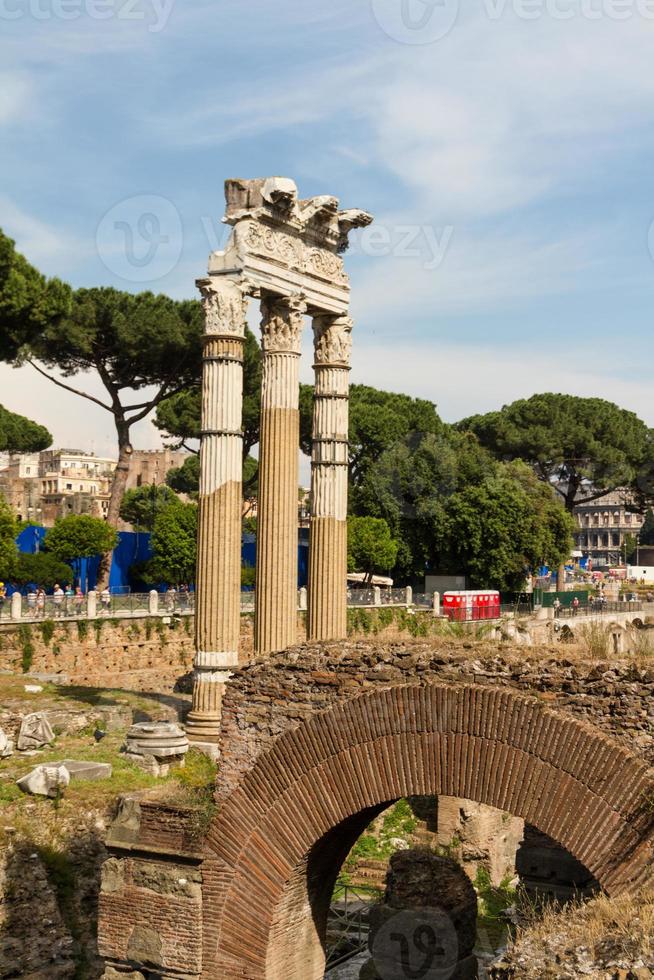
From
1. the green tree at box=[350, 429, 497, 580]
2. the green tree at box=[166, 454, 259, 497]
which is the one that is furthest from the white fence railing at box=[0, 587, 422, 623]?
the green tree at box=[166, 454, 259, 497]

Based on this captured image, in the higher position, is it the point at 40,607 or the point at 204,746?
the point at 40,607

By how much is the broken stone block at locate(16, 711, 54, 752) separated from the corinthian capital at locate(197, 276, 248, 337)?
6513 millimetres

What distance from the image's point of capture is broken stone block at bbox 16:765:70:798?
555 inches

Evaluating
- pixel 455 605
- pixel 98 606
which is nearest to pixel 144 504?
pixel 455 605

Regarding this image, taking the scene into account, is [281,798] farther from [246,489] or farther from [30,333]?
[246,489]

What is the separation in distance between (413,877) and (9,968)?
179 inches

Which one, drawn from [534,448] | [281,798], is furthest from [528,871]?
[534,448]

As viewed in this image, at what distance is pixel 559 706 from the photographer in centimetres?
801

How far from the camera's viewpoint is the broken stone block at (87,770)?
48.9ft

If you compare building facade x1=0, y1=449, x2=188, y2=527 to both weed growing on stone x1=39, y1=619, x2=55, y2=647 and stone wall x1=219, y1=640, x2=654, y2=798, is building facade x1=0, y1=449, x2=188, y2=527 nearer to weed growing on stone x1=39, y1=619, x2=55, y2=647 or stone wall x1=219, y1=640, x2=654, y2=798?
weed growing on stone x1=39, y1=619, x2=55, y2=647

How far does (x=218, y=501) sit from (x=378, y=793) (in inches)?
399

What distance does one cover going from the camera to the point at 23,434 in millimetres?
54719

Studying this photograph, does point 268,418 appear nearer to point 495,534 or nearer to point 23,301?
point 23,301

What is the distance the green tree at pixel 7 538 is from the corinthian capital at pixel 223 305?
1583 centimetres
